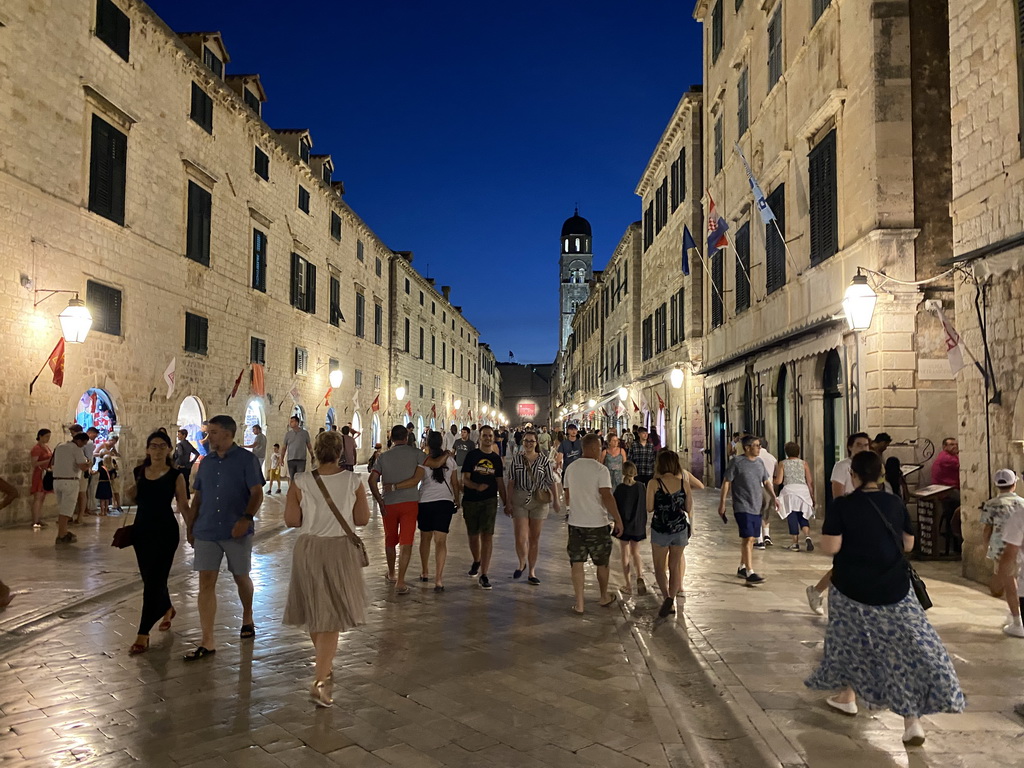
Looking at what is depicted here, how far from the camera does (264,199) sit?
2470 cm

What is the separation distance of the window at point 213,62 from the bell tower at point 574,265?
246 feet

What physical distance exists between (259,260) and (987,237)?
20218mm

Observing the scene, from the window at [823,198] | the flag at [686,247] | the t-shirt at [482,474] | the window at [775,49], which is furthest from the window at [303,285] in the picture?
the t-shirt at [482,474]

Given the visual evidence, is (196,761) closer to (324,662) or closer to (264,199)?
(324,662)

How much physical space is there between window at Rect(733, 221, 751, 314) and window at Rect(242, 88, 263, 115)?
14373mm

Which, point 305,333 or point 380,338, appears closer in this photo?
point 305,333

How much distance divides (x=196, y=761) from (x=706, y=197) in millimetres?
21524

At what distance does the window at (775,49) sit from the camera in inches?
658

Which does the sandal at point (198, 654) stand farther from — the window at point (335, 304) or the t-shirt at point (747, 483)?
the window at point (335, 304)

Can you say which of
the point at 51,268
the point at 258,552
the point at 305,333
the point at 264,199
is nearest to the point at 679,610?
the point at 258,552

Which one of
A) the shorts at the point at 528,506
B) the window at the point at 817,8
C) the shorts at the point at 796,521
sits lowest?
the shorts at the point at 796,521

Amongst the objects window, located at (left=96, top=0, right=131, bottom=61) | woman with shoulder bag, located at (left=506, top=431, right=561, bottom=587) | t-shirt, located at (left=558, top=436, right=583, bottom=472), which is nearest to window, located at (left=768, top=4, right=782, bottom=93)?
t-shirt, located at (left=558, top=436, right=583, bottom=472)

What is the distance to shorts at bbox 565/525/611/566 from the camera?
25.8ft

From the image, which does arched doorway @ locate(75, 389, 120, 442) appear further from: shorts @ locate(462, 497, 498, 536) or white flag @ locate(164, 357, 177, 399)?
shorts @ locate(462, 497, 498, 536)
